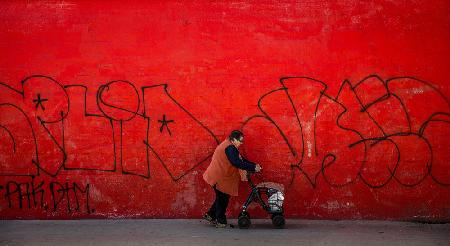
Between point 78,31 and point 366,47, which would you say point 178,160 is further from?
point 366,47

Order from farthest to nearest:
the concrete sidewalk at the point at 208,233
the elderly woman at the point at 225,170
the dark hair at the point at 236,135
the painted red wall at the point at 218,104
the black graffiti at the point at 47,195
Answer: the black graffiti at the point at 47,195, the painted red wall at the point at 218,104, the dark hair at the point at 236,135, the elderly woman at the point at 225,170, the concrete sidewalk at the point at 208,233

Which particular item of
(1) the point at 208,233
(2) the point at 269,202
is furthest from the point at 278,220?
(1) the point at 208,233

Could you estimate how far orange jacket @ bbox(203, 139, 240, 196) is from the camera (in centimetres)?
848

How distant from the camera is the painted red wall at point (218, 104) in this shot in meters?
9.01

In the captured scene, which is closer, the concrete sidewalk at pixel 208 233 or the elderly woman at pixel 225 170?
the concrete sidewalk at pixel 208 233

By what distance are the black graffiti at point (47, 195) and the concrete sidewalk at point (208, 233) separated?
25cm

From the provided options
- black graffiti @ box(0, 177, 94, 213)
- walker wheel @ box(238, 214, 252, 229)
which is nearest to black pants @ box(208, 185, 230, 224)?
walker wheel @ box(238, 214, 252, 229)

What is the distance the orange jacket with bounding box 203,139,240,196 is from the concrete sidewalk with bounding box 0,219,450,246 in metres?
0.62

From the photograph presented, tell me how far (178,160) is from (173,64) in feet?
5.00

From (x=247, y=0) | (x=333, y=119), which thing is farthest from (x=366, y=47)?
(x=247, y=0)

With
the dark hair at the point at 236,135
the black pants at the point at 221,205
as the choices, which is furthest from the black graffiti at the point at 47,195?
the dark hair at the point at 236,135

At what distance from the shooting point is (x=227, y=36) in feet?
29.8

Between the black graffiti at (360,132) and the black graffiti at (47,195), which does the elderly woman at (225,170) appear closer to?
the black graffiti at (360,132)

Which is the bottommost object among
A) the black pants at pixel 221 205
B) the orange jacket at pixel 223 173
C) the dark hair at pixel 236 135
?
the black pants at pixel 221 205
